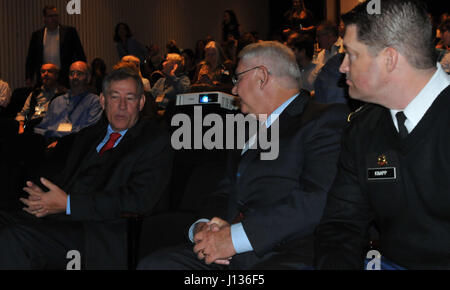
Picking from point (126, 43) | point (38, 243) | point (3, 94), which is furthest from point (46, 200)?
point (126, 43)

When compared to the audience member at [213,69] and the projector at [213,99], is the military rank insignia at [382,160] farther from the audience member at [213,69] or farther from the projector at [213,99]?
the audience member at [213,69]

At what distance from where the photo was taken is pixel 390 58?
53.8 inches

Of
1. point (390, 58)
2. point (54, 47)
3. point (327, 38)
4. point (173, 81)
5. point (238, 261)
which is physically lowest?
point (238, 261)

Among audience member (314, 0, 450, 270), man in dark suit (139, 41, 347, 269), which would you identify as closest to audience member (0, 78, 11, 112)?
man in dark suit (139, 41, 347, 269)

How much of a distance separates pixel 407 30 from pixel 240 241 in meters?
0.92

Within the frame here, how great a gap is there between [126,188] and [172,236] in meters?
0.34

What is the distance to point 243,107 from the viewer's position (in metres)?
2.10

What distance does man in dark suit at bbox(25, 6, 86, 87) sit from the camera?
6352 millimetres

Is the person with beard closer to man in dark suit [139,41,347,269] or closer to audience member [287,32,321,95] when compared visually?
audience member [287,32,321,95]

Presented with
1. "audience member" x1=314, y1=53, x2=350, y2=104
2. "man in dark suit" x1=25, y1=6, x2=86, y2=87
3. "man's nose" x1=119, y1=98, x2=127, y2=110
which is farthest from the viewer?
"man in dark suit" x1=25, y1=6, x2=86, y2=87

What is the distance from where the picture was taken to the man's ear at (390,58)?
1356mm

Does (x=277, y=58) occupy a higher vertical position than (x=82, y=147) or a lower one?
higher

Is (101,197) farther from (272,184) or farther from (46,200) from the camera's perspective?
(272,184)

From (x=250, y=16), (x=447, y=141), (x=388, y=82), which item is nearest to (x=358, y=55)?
(x=388, y=82)
